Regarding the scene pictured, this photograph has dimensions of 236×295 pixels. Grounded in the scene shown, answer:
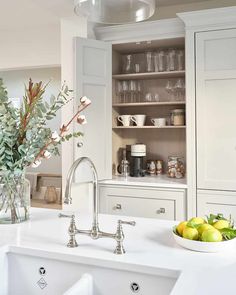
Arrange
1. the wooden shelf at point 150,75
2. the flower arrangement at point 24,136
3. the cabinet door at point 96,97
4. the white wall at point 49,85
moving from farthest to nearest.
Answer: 1. the white wall at point 49,85
2. the wooden shelf at point 150,75
3. the cabinet door at point 96,97
4. the flower arrangement at point 24,136

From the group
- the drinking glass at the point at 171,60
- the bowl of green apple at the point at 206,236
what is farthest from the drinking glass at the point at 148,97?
the bowl of green apple at the point at 206,236

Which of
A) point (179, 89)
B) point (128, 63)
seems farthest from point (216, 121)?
point (128, 63)

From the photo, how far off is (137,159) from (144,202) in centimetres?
51

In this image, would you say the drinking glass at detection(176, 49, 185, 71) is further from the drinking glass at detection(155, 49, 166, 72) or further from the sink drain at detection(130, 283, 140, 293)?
the sink drain at detection(130, 283, 140, 293)

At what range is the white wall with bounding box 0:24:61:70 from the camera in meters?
4.09

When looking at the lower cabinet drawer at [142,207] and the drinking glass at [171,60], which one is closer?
the lower cabinet drawer at [142,207]

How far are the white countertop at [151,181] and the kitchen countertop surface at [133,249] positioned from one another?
1.28 meters

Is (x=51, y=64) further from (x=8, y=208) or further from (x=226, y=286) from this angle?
(x=226, y=286)

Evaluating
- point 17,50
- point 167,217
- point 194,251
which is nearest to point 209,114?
point 167,217

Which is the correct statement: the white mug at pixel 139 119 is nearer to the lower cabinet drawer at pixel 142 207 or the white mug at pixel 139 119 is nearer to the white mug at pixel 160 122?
the white mug at pixel 160 122

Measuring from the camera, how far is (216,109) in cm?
283

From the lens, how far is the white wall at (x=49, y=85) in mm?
6047

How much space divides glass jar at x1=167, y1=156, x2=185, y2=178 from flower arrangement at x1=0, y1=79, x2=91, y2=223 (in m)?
1.85

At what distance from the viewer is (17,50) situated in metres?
4.30
